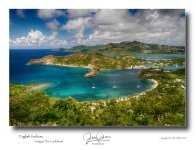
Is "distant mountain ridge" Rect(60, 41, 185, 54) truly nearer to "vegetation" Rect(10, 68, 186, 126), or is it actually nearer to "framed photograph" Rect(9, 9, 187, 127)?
"framed photograph" Rect(9, 9, 187, 127)

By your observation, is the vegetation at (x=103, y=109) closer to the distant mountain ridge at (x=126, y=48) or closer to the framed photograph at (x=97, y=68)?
the framed photograph at (x=97, y=68)

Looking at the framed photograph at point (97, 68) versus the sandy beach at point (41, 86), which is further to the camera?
Answer: the sandy beach at point (41, 86)

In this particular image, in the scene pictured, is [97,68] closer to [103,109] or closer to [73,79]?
[73,79]

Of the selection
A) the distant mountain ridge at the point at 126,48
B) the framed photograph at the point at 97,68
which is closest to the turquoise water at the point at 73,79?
the framed photograph at the point at 97,68

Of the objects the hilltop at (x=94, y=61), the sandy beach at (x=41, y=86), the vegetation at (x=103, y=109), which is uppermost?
the hilltop at (x=94, y=61)

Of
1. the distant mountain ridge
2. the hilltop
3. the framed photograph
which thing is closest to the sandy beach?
the framed photograph

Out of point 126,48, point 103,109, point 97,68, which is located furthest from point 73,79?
point 126,48
